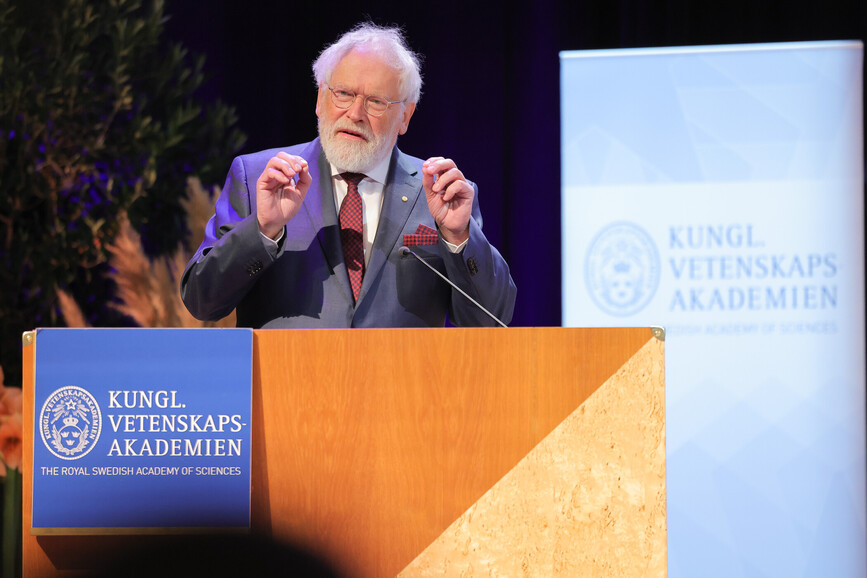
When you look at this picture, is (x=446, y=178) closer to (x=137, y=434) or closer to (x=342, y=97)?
(x=342, y=97)

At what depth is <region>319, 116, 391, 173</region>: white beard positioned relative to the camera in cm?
193

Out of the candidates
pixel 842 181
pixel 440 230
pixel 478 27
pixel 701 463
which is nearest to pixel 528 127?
pixel 478 27

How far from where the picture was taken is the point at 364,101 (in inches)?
76.0

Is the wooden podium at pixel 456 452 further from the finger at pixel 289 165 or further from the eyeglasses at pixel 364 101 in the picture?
the eyeglasses at pixel 364 101

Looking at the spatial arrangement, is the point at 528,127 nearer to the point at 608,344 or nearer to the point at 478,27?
the point at 478,27

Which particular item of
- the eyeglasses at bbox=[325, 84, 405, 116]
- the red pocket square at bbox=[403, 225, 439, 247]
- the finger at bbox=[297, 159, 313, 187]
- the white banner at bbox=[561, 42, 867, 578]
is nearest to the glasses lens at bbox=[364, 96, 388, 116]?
the eyeglasses at bbox=[325, 84, 405, 116]

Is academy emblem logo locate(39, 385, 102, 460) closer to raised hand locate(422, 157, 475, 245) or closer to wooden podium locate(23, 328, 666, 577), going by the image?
wooden podium locate(23, 328, 666, 577)

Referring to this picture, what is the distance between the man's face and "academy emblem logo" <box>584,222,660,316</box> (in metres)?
1.77

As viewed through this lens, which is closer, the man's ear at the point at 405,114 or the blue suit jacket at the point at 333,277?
the blue suit jacket at the point at 333,277

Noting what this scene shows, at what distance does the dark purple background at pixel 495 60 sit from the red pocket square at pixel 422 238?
2031 millimetres

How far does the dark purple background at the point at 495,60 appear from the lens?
3.81m

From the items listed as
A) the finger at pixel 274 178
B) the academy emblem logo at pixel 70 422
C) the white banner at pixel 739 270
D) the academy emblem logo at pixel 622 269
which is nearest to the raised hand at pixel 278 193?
the finger at pixel 274 178

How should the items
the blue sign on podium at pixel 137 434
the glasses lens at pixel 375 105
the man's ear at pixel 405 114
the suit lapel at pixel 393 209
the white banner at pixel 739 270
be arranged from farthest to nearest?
1. the white banner at pixel 739 270
2. the man's ear at pixel 405 114
3. the glasses lens at pixel 375 105
4. the suit lapel at pixel 393 209
5. the blue sign on podium at pixel 137 434

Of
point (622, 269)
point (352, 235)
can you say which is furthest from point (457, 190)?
point (622, 269)
